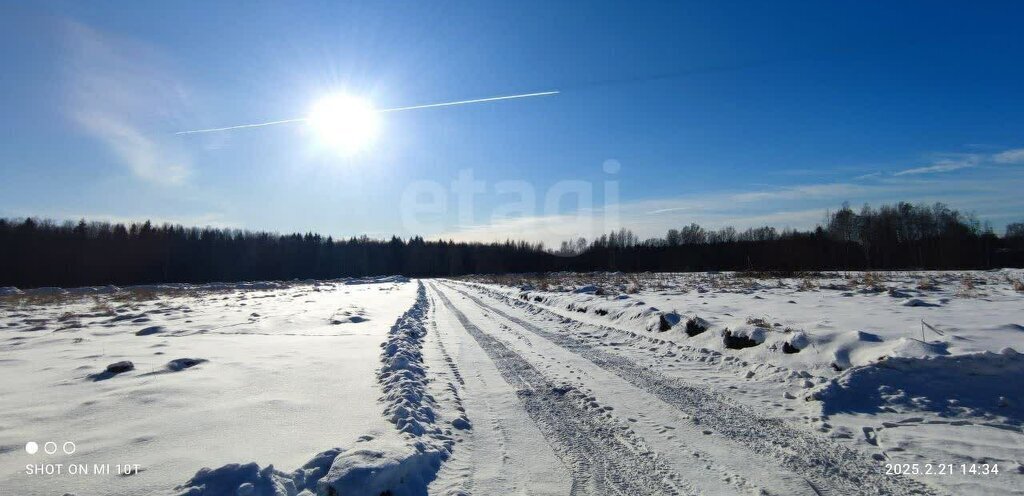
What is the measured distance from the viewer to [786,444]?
4258 millimetres

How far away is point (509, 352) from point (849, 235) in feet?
264

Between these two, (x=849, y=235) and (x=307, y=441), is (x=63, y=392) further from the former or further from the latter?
(x=849, y=235)

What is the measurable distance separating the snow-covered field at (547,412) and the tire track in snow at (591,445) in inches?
0.9

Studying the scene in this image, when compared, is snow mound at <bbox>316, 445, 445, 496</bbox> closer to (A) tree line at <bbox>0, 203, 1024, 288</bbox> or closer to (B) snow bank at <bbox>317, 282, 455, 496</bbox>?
(B) snow bank at <bbox>317, 282, 455, 496</bbox>

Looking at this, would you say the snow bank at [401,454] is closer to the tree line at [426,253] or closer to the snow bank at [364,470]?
the snow bank at [364,470]

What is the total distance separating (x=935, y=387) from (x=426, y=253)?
422 ft

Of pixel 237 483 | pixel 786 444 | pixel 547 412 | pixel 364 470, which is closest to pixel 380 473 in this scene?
pixel 364 470

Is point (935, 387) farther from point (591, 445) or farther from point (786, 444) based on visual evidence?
point (591, 445)

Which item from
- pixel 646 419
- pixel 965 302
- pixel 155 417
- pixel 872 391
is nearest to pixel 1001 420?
pixel 872 391

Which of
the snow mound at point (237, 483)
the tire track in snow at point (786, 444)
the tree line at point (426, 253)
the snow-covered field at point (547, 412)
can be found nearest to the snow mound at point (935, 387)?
the snow-covered field at point (547, 412)

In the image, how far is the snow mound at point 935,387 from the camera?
4.92 metres

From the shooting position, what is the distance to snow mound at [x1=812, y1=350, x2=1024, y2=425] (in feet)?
16.1

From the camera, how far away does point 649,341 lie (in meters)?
10.1

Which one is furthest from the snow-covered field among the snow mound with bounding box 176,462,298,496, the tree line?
the tree line
